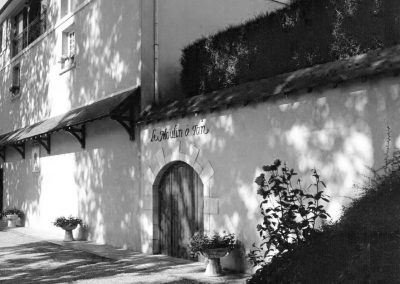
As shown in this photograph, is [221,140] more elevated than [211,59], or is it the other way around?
[211,59]

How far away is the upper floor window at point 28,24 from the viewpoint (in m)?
15.4

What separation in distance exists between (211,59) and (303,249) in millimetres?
5268

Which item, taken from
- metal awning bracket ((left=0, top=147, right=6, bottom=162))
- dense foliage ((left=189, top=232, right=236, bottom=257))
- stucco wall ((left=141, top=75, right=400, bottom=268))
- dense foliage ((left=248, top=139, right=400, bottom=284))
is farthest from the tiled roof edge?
metal awning bracket ((left=0, top=147, right=6, bottom=162))

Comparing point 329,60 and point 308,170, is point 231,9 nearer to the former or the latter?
point 329,60

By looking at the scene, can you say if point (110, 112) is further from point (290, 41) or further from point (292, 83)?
point (292, 83)

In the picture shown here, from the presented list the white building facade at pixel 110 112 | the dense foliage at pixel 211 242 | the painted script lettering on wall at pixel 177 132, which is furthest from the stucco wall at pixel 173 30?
the dense foliage at pixel 211 242

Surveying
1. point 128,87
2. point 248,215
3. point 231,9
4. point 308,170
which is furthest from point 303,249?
point 231,9

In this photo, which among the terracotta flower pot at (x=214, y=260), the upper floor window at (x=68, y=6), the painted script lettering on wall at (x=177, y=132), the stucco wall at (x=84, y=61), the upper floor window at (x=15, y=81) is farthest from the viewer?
the upper floor window at (x=15, y=81)

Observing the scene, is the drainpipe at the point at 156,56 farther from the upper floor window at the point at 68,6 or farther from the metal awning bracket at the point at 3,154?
the metal awning bracket at the point at 3,154

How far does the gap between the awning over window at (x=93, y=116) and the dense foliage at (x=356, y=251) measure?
561 centimetres

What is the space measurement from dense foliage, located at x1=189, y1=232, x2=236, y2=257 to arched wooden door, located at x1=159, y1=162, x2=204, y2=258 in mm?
973

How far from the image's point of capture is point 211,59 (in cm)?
886

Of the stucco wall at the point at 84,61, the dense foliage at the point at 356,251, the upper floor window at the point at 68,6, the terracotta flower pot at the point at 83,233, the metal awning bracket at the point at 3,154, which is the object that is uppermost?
the upper floor window at the point at 68,6

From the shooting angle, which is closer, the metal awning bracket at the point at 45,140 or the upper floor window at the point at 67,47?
the upper floor window at the point at 67,47
